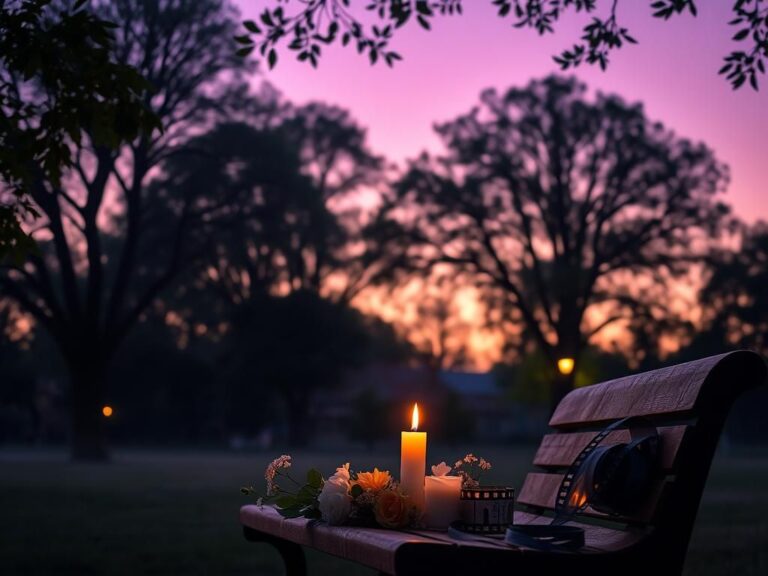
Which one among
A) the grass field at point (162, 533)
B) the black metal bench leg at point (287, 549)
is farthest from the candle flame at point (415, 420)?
the grass field at point (162, 533)

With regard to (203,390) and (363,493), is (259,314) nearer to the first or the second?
(203,390)

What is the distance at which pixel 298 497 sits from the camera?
3432 mm

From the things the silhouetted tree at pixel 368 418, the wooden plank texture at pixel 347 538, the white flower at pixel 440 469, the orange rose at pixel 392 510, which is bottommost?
the wooden plank texture at pixel 347 538

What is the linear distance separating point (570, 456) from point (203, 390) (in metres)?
67.0

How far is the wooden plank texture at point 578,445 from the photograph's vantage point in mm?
2834

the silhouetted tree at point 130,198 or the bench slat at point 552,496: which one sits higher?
the silhouetted tree at point 130,198

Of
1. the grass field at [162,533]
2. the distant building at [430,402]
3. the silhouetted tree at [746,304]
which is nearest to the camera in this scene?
the grass field at [162,533]

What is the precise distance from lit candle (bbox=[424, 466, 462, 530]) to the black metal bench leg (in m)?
1.21

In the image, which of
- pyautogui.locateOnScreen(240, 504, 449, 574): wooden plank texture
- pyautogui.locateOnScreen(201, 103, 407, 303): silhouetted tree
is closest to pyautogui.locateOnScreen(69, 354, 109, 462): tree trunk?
pyautogui.locateOnScreen(201, 103, 407, 303): silhouetted tree

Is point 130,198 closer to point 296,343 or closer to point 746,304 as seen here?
point 296,343

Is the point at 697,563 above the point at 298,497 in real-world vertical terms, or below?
below

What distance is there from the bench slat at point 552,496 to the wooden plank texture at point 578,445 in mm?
52

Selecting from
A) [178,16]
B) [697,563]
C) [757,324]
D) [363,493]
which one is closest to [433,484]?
[363,493]

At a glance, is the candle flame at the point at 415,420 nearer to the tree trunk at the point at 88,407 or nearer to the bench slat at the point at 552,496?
the bench slat at the point at 552,496
